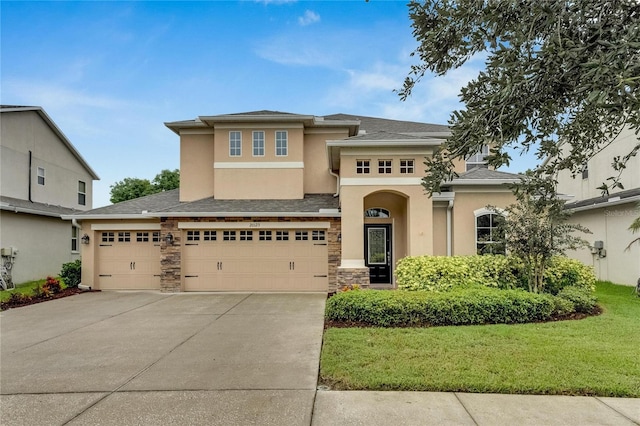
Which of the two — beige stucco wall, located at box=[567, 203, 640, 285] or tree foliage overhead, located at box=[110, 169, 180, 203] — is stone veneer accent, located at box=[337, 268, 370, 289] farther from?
tree foliage overhead, located at box=[110, 169, 180, 203]

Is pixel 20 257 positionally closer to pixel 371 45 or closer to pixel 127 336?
pixel 127 336

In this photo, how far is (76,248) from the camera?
59.8 feet

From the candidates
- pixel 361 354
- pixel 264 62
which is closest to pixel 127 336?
pixel 361 354

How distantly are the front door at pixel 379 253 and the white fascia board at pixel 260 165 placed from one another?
11.9ft

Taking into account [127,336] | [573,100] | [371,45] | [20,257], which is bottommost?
[127,336]

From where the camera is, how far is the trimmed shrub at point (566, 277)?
9516 millimetres

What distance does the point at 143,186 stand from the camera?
3559 cm

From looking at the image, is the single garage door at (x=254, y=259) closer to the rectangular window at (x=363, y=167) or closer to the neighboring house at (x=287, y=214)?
the neighboring house at (x=287, y=214)

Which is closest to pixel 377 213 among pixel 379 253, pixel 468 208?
pixel 379 253

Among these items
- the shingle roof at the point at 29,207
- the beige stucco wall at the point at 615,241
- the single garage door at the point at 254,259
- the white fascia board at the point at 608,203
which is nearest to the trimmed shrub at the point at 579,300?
the white fascia board at the point at 608,203

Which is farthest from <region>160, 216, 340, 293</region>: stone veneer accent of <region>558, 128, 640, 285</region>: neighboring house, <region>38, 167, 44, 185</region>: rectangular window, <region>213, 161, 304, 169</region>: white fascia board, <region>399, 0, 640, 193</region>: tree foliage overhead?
<region>38, 167, 44, 185</region>: rectangular window

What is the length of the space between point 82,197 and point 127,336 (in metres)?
16.7

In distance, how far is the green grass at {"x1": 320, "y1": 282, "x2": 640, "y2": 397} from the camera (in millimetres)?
4363

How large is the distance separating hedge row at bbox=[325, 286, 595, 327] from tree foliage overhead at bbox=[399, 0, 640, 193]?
Result: 15.6 feet
